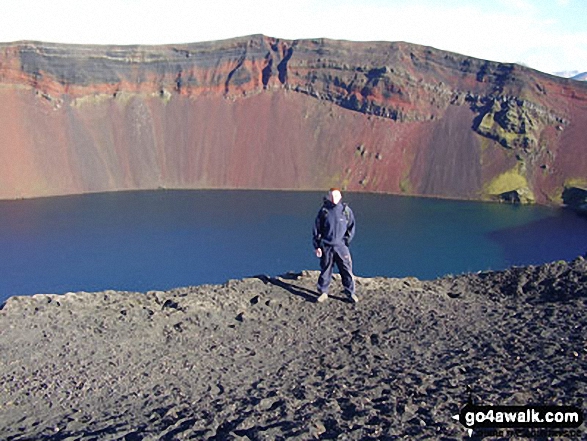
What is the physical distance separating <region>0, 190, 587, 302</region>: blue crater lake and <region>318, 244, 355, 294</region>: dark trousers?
43.3ft

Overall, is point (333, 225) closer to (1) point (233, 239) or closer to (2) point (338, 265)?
(2) point (338, 265)

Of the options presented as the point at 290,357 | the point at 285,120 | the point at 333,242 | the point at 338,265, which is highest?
the point at 285,120

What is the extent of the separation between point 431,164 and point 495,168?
17.5 ft

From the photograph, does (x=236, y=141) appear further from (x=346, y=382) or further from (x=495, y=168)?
(x=346, y=382)

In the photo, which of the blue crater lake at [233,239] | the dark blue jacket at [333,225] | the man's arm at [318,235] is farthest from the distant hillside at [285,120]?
the man's arm at [318,235]

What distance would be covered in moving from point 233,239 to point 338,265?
2022cm

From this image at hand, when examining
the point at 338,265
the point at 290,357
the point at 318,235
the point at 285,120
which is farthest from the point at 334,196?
the point at 285,120

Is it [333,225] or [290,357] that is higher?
[333,225]

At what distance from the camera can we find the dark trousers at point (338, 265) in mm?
9148

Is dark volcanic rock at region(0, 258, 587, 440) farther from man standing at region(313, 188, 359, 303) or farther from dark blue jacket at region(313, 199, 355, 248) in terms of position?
dark blue jacket at region(313, 199, 355, 248)

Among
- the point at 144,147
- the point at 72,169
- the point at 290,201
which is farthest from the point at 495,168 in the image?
the point at 72,169

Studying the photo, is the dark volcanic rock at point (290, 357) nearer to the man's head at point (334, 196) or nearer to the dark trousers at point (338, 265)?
the dark trousers at point (338, 265)

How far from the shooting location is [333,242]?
30.2ft

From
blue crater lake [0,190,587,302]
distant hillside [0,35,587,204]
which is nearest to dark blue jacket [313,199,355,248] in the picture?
blue crater lake [0,190,587,302]
